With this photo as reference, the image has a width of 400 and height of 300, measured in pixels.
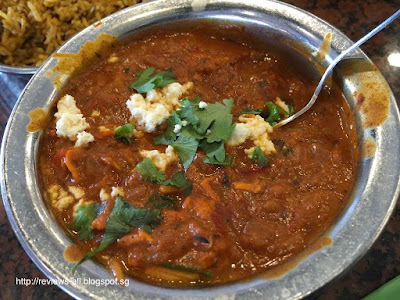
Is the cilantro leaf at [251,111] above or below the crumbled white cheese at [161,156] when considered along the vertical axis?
above

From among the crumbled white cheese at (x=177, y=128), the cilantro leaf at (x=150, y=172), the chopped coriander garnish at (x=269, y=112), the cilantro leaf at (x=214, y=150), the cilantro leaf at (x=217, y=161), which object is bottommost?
the cilantro leaf at (x=150, y=172)

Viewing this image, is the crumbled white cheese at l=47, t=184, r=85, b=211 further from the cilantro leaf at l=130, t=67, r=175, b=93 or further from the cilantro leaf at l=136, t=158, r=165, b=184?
the cilantro leaf at l=130, t=67, r=175, b=93

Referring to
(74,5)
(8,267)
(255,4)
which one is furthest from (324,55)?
(8,267)

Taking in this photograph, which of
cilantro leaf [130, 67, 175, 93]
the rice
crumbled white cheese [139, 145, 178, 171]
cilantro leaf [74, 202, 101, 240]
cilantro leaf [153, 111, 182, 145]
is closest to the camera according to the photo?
cilantro leaf [74, 202, 101, 240]

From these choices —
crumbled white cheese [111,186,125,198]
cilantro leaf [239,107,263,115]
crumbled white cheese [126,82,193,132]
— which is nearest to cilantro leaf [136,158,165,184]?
crumbled white cheese [111,186,125,198]

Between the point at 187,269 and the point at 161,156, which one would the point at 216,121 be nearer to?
the point at 161,156

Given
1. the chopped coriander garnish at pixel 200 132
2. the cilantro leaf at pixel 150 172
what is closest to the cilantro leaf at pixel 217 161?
the chopped coriander garnish at pixel 200 132

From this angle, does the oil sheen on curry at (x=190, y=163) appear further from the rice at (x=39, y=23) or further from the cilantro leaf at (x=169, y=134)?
the rice at (x=39, y=23)
